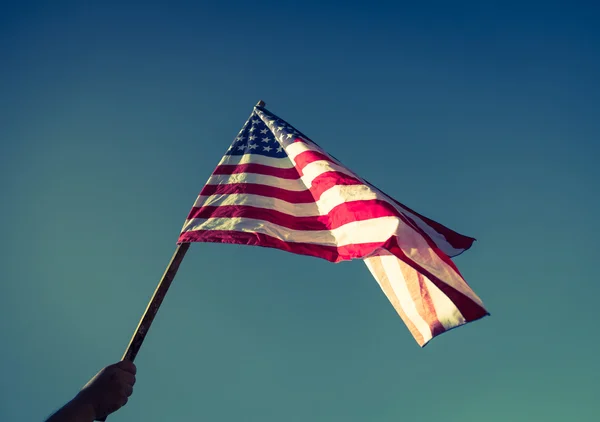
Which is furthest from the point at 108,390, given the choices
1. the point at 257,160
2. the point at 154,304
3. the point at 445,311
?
the point at 257,160

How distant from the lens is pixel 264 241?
8023mm

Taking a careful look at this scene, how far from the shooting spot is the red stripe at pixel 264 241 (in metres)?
7.83

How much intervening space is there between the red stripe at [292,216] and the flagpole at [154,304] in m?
0.96

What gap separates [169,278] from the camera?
7418 mm

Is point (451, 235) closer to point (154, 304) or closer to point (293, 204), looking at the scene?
point (293, 204)

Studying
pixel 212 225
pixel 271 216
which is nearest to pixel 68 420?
pixel 212 225

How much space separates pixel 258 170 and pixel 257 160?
0.34 metres

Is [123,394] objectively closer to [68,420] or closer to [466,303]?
[68,420]

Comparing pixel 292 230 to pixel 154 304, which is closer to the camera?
pixel 154 304

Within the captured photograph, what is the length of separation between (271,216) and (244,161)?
5.94 ft

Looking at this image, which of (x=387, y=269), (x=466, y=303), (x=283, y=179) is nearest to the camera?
(x=466, y=303)

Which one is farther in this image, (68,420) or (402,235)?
(402,235)

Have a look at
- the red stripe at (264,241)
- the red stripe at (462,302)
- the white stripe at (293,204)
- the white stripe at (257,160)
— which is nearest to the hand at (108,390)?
the red stripe at (264,241)

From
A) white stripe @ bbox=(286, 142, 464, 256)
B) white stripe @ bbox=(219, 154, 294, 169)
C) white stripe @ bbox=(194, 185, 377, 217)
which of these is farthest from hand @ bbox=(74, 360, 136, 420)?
white stripe @ bbox=(219, 154, 294, 169)
